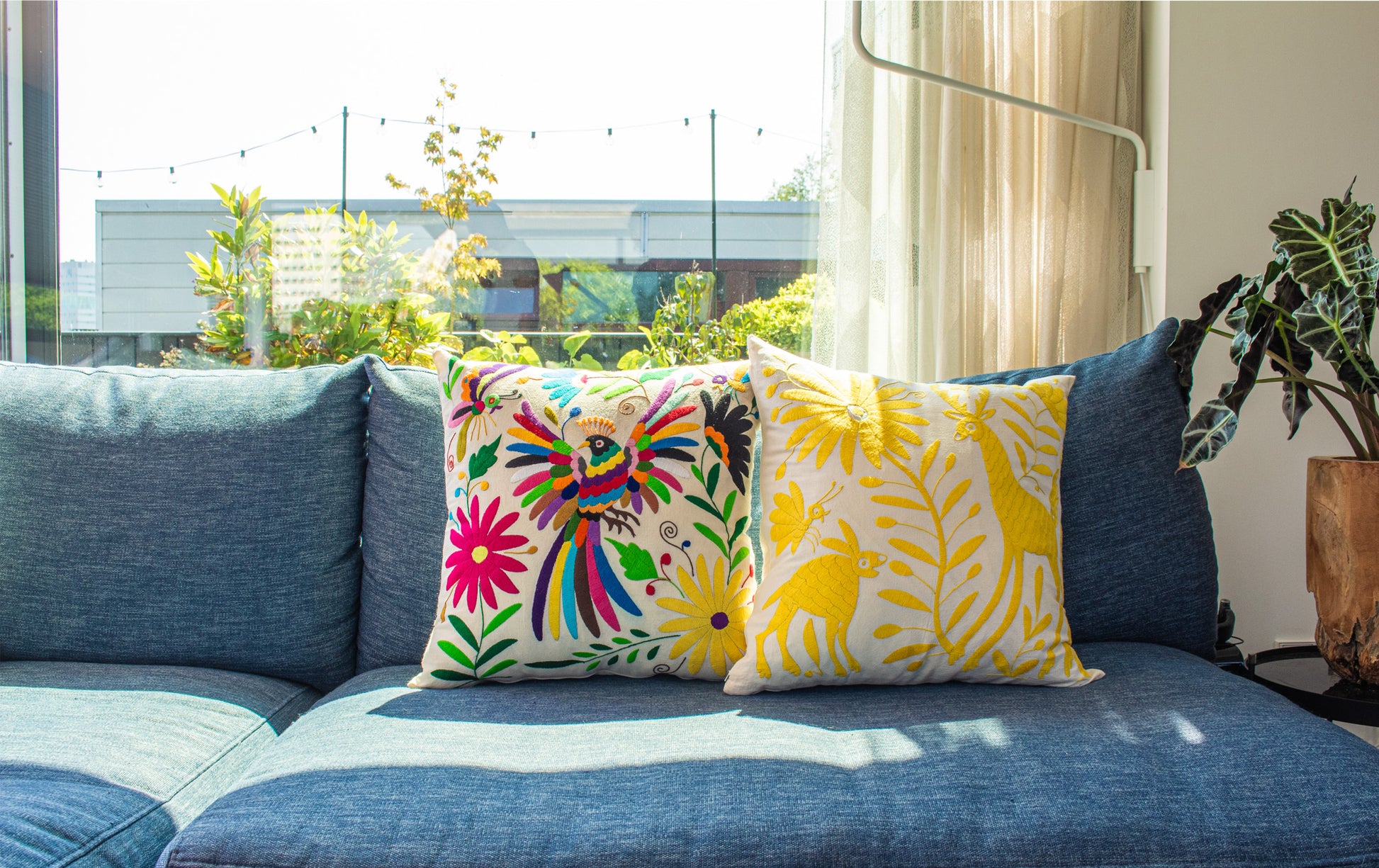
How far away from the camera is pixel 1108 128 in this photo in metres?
1.66

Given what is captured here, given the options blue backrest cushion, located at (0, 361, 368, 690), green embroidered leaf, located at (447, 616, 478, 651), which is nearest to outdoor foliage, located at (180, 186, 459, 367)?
blue backrest cushion, located at (0, 361, 368, 690)

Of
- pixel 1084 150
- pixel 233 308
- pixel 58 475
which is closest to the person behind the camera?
pixel 58 475

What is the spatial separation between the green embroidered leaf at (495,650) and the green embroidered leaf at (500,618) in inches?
0.7

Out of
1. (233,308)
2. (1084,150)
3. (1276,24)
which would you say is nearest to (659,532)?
(1084,150)

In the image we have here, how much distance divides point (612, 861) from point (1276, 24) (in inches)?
79.8

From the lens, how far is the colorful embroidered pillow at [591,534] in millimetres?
1154

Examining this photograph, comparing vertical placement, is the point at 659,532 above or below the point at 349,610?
above

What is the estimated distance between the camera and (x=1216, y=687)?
1.08m

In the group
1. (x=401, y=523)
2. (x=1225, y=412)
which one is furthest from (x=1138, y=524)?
(x=401, y=523)

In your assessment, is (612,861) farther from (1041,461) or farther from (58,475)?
(58,475)

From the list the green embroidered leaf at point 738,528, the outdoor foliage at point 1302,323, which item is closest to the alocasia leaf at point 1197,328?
the outdoor foliage at point 1302,323

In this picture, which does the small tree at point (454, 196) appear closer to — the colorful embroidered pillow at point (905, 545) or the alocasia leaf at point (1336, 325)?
the colorful embroidered pillow at point (905, 545)

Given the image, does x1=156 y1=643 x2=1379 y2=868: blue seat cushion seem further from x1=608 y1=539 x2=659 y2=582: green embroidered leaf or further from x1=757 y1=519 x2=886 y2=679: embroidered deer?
x1=608 y1=539 x2=659 y2=582: green embroidered leaf

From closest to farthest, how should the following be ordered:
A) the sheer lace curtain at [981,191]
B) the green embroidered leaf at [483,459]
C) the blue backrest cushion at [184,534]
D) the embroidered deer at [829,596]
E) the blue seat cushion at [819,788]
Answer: the blue seat cushion at [819,788] < the embroidered deer at [829,596] < the green embroidered leaf at [483,459] < the blue backrest cushion at [184,534] < the sheer lace curtain at [981,191]
